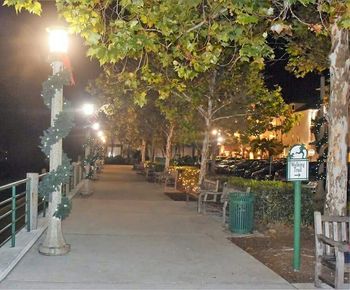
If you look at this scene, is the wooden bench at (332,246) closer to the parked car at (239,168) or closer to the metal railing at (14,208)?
the metal railing at (14,208)

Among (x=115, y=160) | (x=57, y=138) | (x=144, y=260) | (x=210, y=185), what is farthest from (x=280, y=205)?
(x=115, y=160)

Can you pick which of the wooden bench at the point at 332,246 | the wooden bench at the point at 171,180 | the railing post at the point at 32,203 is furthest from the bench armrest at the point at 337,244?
the wooden bench at the point at 171,180

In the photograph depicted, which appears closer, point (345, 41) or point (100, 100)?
point (345, 41)

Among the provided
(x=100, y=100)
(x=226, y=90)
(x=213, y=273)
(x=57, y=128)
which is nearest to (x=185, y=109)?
(x=226, y=90)

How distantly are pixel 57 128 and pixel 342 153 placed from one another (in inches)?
180

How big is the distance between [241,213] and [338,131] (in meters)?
3.53

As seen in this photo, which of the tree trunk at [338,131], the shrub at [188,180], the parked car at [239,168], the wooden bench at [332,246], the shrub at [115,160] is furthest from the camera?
the shrub at [115,160]

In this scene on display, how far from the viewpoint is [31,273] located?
748 cm

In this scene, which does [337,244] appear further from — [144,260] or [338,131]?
[144,260]

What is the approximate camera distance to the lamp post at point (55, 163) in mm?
8797

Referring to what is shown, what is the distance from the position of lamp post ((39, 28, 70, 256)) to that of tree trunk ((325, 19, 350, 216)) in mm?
4341

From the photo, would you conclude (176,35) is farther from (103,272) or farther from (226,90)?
(226,90)

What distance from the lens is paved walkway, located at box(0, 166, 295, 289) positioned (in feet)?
23.5

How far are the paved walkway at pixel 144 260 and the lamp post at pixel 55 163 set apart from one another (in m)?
0.19
